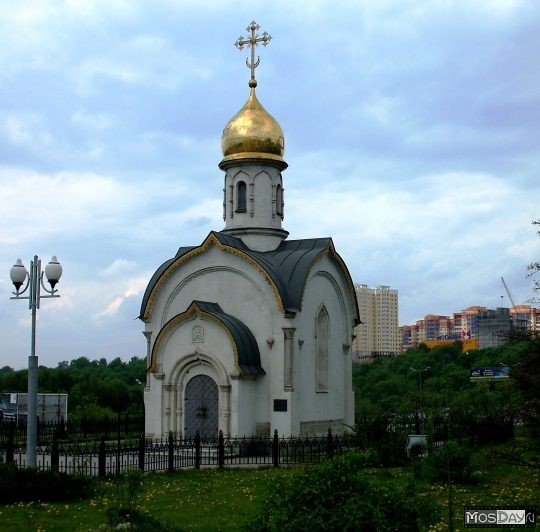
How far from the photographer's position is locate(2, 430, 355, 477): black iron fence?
1427cm

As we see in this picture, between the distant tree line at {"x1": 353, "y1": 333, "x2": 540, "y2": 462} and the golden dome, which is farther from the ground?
the golden dome

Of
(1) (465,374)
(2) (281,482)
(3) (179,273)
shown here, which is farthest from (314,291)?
(1) (465,374)

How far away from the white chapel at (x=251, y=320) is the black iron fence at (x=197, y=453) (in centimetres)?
60

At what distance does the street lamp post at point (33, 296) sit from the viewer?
36.8ft

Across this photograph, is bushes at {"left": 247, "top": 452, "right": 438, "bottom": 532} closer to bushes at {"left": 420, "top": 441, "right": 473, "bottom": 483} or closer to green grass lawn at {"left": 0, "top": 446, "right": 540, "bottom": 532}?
A: green grass lawn at {"left": 0, "top": 446, "right": 540, "bottom": 532}

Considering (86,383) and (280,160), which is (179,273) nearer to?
(280,160)

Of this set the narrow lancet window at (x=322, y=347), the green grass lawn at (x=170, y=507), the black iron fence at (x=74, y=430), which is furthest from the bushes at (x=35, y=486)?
the black iron fence at (x=74, y=430)

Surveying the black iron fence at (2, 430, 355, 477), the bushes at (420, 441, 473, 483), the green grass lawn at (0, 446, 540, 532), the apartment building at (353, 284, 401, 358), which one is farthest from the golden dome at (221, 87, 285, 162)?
the apartment building at (353, 284, 401, 358)

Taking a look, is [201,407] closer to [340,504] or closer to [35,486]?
[35,486]

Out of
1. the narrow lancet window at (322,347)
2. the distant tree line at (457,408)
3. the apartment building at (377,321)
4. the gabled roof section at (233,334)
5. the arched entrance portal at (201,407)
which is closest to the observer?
the distant tree line at (457,408)

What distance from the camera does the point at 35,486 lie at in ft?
34.4

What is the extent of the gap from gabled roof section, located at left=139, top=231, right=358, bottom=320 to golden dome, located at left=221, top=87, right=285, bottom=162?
234cm

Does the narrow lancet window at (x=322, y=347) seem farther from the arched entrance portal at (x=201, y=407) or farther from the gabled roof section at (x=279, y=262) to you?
the arched entrance portal at (x=201, y=407)

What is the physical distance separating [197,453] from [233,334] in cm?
346
